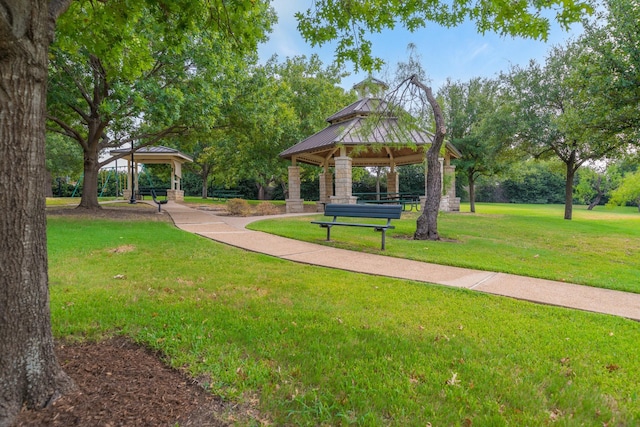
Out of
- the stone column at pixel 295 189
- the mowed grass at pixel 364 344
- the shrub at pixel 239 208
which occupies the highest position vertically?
the stone column at pixel 295 189

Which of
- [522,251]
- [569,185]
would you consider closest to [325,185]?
[569,185]

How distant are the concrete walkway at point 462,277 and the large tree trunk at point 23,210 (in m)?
4.11

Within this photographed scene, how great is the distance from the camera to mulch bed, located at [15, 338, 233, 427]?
1921 mm

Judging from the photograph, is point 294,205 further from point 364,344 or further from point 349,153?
point 364,344

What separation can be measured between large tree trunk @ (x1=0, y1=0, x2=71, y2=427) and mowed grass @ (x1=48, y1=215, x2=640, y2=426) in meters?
0.70

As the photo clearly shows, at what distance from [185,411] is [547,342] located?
2.95 meters

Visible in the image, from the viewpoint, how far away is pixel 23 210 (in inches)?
76.6

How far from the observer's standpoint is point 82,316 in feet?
10.9

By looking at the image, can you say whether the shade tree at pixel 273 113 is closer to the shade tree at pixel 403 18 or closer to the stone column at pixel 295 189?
the stone column at pixel 295 189

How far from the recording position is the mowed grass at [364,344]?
6.94 ft

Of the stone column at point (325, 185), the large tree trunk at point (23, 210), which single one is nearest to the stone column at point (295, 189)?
the stone column at point (325, 185)

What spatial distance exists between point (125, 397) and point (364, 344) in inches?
68.7

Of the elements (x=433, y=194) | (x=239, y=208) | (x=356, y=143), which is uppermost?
(x=356, y=143)

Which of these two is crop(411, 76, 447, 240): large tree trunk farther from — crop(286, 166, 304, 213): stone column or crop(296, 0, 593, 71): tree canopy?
crop(286, 166, 304, 213): stone column
